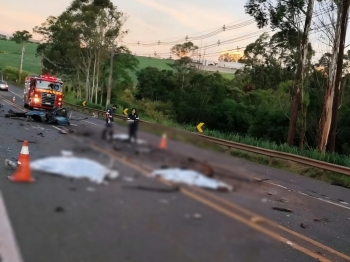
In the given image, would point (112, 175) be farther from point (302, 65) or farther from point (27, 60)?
point (27, 60)

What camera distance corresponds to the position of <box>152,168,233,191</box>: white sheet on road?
128cm

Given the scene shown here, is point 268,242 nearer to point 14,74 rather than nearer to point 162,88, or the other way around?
point 162,88

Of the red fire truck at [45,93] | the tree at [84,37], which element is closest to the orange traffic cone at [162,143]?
the red fire truck at [45,93]

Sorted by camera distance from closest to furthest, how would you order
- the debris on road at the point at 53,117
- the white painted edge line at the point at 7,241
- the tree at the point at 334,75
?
the white painted edge line at the point at 7,241
the tree at the point at 334,75
the debris on road at the point at 53,117

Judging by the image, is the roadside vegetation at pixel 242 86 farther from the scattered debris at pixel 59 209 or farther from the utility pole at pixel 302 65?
the scattered debris at pixel 59 209

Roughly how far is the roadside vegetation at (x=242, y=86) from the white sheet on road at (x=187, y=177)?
14.8 m

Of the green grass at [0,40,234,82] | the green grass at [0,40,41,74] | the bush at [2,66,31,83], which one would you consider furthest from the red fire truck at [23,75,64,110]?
the green grass at [0,40,41,74]

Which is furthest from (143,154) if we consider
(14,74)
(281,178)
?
(14,74)

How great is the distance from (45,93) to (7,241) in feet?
92.4

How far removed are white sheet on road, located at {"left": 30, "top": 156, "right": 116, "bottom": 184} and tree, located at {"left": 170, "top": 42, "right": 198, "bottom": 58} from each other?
5211 centimetres

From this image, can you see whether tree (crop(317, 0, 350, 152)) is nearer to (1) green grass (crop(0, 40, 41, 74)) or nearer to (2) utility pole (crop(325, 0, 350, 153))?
(2) utility pole (crop(325, 0, 350, 153))

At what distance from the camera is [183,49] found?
182 ft

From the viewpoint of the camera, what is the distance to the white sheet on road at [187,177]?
1.28m

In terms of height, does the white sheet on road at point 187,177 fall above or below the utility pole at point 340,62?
below
